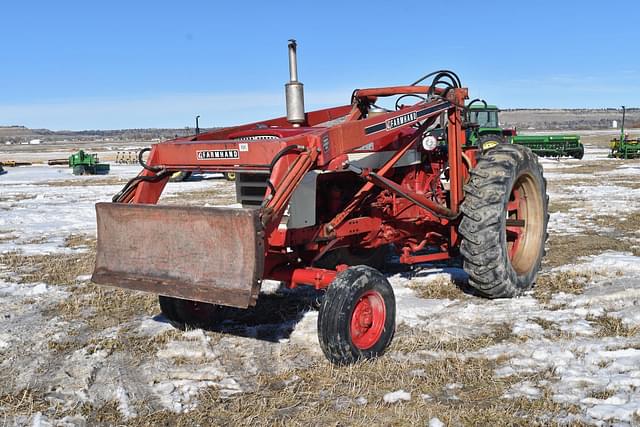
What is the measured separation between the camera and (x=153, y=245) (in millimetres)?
4477

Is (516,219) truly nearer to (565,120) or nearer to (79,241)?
(79,241)

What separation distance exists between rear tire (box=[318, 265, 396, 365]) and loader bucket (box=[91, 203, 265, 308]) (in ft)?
1.85

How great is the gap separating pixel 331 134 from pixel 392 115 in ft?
2.74

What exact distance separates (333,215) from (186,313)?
1513 millimetres

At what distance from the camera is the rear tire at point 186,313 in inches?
208

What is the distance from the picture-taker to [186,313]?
5.32 m

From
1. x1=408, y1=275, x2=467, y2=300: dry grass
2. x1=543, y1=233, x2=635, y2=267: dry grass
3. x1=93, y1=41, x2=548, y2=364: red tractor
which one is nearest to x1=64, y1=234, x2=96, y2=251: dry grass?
x1=93, y1=41, x2=548, y2=364: red tractor

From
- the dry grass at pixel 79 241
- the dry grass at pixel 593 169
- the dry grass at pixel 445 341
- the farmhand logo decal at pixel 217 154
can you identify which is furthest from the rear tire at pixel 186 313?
the dry grass at pixel 593 169

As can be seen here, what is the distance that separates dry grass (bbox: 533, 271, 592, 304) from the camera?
236 inches

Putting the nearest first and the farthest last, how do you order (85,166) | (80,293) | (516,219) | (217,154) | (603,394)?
1. (603,394)
2. (217,154)
3. (516,219)
4. (80,293)
5. (85,166)

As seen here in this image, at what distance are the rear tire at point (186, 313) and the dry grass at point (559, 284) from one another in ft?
9.90


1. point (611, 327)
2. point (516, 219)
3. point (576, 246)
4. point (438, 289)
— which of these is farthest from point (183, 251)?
point (576, 246)

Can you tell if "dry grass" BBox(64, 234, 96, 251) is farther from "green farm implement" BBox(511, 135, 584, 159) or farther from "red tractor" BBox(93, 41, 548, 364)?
"green farm implement" BBox(511, 135, 584, 159)

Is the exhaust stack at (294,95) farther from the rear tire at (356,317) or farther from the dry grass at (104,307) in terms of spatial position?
the dry grass at (104,307)
